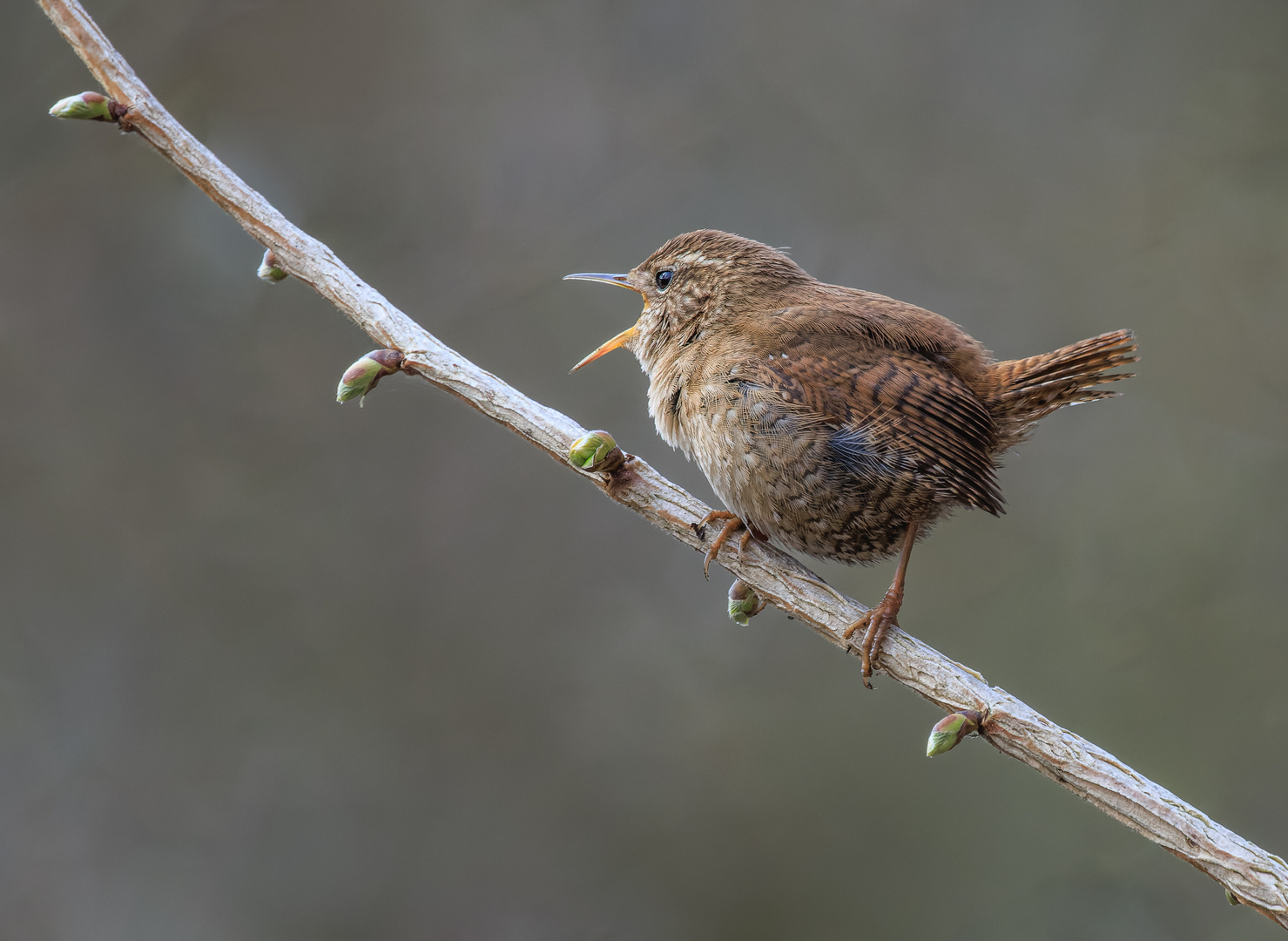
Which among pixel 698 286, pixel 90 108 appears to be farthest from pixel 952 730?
pixel 90 108

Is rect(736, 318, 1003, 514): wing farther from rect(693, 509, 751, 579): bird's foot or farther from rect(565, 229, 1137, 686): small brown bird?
rect(693, 509, 751, 579): bird's foot

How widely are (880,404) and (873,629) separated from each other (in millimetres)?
523

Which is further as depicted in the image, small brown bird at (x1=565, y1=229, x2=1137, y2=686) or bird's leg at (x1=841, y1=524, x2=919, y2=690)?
small brown bird at (x1=565, y1=229, x2=1137, y2=686)

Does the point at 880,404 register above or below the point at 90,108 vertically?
above

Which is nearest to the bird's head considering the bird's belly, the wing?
the wing

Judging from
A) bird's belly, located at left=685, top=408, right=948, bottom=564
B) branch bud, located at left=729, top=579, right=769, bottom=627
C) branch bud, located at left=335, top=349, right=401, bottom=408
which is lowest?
branch bud, located at left=335, top=349, right=401, bottom=408

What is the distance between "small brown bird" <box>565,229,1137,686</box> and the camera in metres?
2.23

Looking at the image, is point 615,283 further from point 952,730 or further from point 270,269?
point 952,730

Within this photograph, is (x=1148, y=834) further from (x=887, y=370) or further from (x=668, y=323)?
(x=668, y=323)

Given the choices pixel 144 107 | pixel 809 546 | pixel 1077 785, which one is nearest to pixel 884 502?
pixel 809 546

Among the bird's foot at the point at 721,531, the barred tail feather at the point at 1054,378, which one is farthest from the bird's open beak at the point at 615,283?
the barred tail feather at the point at 1054,378

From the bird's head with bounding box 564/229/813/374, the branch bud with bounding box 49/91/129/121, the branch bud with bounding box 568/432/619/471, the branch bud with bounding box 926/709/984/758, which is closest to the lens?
the branch bud with bounding box 926/709/984/758

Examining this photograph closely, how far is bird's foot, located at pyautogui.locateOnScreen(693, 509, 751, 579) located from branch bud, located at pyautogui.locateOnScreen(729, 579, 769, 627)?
8 centimetres

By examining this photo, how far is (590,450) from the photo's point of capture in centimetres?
188
